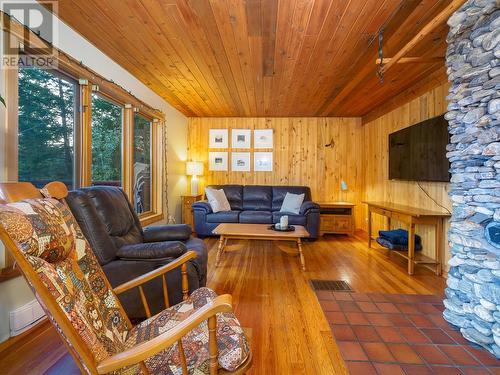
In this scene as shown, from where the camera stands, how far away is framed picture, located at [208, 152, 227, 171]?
18.1ft

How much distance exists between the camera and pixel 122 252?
5.82 ft

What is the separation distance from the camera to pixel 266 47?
8.30 feet

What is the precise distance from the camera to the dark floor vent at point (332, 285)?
254 cm

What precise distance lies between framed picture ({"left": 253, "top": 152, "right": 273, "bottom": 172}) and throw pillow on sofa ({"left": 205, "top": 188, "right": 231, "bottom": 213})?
1.02 meters

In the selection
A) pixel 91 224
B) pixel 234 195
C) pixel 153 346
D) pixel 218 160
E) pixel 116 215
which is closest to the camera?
pixel 153 346

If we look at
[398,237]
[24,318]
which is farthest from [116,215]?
[398,237]

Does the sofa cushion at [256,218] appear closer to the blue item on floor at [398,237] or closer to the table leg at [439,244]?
the blue item on floor at [398,237]

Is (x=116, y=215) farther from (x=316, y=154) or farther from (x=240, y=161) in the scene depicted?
(x=316, y=154)

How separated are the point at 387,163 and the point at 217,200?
10.0 feet

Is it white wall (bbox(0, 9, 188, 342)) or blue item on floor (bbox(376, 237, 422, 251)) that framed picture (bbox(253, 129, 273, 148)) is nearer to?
white wall (bbox(0, 9, 188, 342))

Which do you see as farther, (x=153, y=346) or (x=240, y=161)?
(x=240, y=161)

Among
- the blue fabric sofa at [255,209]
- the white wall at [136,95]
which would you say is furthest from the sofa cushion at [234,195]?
the white wall at [136,95]

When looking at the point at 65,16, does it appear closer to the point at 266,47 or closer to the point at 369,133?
the point at 266,47

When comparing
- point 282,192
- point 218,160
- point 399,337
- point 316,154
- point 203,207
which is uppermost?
point 316,154
